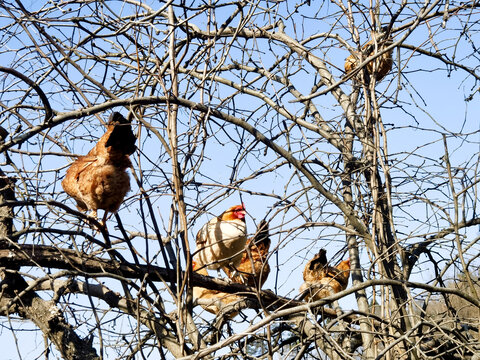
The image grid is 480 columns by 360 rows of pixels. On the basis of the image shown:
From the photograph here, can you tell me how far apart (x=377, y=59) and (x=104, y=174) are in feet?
7.54

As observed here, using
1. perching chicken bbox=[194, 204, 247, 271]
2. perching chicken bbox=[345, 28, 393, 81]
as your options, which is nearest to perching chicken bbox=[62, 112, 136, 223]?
perching chicken bbox=[194, 204, 247, 271]

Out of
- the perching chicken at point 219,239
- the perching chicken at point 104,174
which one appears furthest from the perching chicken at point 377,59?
the perching chicken at point 104,174

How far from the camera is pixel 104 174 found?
14.3 feet

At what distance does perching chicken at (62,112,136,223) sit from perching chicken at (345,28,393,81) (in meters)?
1.76

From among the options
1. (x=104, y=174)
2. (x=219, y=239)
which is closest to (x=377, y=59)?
(x=219, y=239)

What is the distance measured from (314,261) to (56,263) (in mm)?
3258

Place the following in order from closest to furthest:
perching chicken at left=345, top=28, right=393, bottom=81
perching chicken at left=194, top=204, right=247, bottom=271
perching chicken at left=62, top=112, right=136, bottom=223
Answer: perching chicken at left=62, top=112, right=136, bottom=223, perching chicken at left=345, top=28, right=393, bottom=81, perching chicken at left=194, top=204, right=247, bottom=271

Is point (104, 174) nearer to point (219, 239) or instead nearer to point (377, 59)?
point (219, 239)

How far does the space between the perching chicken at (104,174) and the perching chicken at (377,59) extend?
176 cm

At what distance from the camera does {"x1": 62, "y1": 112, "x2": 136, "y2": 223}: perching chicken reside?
13.9 feet

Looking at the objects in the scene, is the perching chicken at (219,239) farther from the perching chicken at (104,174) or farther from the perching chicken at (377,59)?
the perching chicken at (377,59)

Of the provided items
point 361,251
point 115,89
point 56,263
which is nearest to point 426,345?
point 361,251

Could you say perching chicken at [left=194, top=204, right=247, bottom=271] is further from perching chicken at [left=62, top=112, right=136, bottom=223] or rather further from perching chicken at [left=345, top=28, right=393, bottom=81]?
perching chicken at [left=345, top=28, right=393, bottom=81]

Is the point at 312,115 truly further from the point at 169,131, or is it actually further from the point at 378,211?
the point at 169,131
